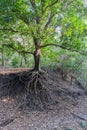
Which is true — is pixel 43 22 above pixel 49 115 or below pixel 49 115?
Answer: above

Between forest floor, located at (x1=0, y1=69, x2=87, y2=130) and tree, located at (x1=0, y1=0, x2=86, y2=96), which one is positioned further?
tree, located at (x1=0, y1=0, x2=86, y2=96)

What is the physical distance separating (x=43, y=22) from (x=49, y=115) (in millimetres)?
3098

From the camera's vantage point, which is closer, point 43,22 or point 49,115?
point 49,115

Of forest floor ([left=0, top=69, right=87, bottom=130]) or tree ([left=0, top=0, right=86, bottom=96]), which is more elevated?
tree ([left=0, top=0, right=86, bottom=96])

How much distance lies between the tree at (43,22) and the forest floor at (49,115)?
1.00m

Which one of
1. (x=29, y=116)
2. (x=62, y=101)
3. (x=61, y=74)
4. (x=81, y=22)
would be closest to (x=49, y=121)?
(x=29, y=116)

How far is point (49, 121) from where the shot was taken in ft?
18.9

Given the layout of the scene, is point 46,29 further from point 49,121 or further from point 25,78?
point 49,121

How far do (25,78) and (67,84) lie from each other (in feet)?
8.01

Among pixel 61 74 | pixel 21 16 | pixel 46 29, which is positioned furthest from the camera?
Result: pixel 61 74

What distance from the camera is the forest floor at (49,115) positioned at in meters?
5.44

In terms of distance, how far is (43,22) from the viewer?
22.2 ft

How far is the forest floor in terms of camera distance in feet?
17.9

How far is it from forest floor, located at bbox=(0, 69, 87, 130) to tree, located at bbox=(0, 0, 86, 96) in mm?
1000
